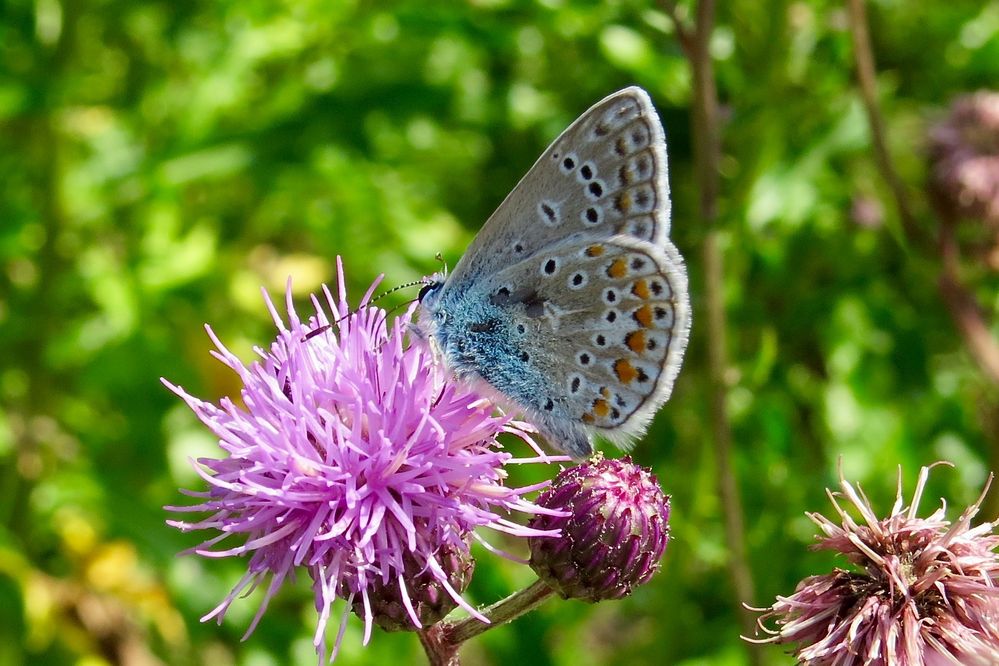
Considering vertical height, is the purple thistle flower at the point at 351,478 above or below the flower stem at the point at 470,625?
above

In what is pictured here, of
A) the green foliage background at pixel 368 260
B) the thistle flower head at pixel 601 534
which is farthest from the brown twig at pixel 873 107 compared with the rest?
the thistle flower head at pixel 601 534

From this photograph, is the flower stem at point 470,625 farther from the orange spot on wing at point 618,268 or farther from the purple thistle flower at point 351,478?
the orange spot on wing at point 618,268

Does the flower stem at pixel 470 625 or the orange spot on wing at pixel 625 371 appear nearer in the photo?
the flower stem at pixel 470 625

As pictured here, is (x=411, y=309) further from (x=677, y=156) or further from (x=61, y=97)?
(x=677, y=156)

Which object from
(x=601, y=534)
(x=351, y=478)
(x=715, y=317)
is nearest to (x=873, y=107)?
(x=715, y=317)

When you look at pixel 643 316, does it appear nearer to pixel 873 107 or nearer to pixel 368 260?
pixel 873 107

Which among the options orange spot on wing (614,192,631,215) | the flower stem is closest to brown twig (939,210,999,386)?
orange spot on wing (614,192,631,215)

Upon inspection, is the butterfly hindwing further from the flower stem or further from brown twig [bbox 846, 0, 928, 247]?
brown twig [bbox 846, 0, 928, 247]
